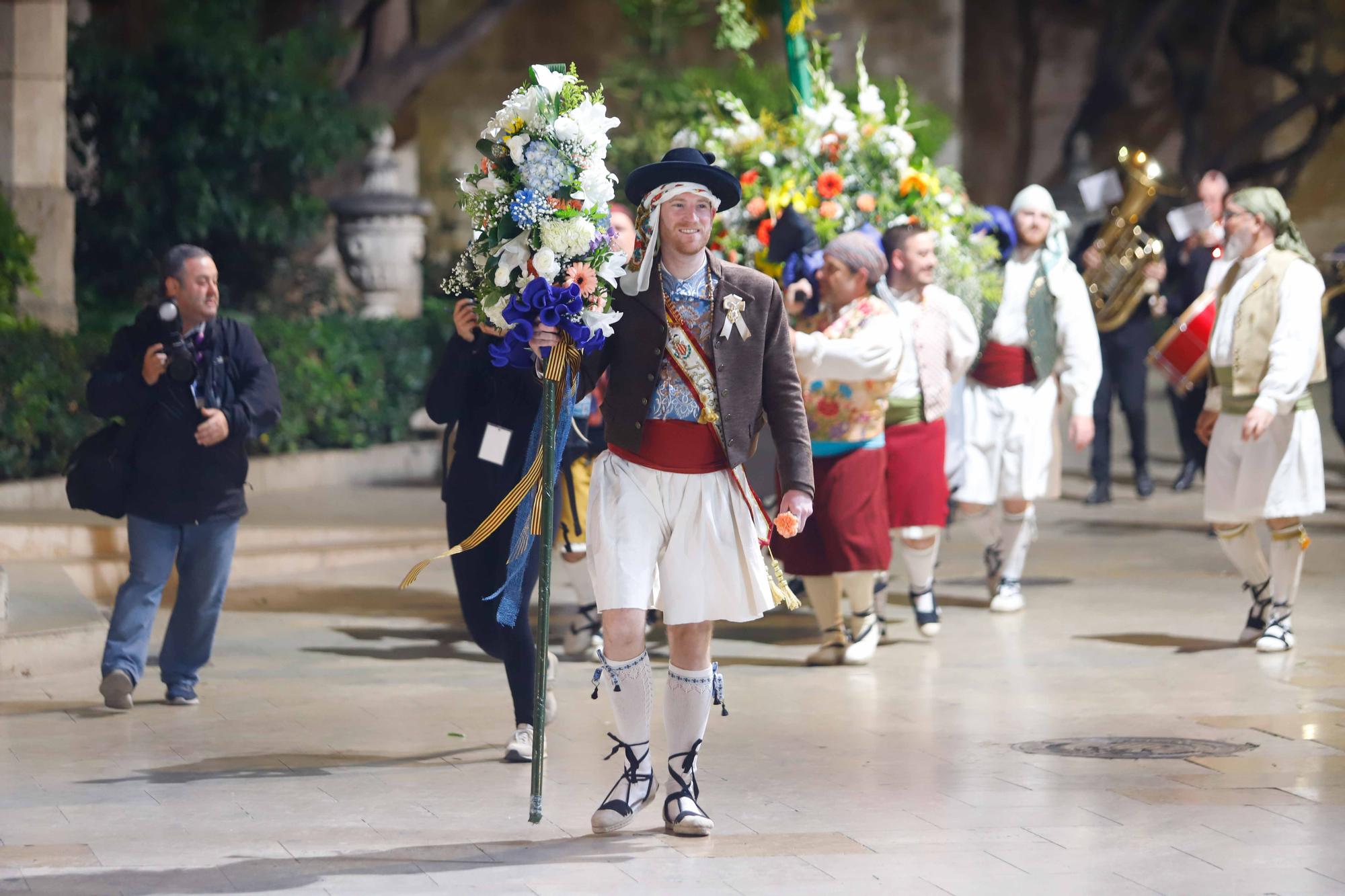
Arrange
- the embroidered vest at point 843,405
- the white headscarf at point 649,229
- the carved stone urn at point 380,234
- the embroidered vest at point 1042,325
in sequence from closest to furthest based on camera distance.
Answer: the white headscarf at point 649,229
the embroidered vest at point 843,405
the embroidered vest at point 1042,325
the carved stone urn at point 380,234

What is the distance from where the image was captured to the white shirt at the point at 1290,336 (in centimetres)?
872

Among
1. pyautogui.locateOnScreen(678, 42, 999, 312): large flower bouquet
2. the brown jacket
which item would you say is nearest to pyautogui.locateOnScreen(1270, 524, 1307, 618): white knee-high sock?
pyautogui.locateOnScreen(678, 42, 999, 312): large flower bouquet

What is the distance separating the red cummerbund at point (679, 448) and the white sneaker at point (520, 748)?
1.33 meters

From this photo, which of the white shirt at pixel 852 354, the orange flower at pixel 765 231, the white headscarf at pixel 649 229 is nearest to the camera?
the white headscarf at pixel 649 229

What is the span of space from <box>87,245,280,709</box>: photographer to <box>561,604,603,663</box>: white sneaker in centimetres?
178

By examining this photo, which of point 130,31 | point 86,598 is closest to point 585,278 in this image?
point 86,598

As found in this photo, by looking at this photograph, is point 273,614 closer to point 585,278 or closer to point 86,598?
point 86,598

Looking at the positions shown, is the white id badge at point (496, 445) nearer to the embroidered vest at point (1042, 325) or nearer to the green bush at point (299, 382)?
the embroidered vest at point (1042, 325)

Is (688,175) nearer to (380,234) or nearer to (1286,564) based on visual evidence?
(1286,564)

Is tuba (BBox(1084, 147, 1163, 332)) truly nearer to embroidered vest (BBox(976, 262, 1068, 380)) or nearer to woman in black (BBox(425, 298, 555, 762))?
embroidered vest (BBox(976, 262, 1068, 380))

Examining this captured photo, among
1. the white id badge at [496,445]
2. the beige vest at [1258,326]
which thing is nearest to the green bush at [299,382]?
the white id badge at [496,445]

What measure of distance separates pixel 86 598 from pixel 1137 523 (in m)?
7.46

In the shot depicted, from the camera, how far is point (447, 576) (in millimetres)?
11648

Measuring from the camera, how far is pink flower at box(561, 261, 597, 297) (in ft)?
18.9
